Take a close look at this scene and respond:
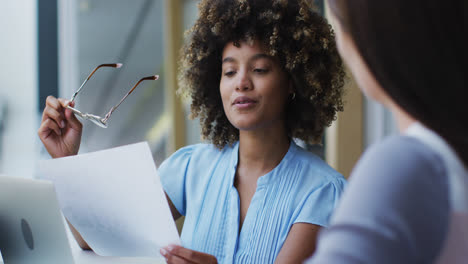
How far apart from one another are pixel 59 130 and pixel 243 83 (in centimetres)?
47

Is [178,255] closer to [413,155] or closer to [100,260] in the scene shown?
[100,260]

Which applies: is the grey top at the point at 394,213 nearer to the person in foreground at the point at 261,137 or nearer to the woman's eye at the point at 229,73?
the person in foreground at the point at 261,137

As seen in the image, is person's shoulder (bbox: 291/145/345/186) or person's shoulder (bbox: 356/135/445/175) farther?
person's shoulder (bbox: 291/145/345/186)

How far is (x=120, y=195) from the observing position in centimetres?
85

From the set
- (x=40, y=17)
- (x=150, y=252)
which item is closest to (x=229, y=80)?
(x=150, y=252)

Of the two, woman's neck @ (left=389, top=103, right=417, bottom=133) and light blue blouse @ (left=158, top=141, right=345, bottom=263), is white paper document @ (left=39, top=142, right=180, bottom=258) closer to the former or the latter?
light blue blouse @ (left=158, top=141, right=345, bottom=263)

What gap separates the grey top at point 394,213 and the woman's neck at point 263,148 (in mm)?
812

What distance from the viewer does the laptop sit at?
0.83 metres

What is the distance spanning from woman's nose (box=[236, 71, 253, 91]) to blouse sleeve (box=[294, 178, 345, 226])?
0.98 ft

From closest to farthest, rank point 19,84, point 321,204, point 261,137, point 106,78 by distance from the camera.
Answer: point 321,204
point 261,137
point 19,84
point 106,78

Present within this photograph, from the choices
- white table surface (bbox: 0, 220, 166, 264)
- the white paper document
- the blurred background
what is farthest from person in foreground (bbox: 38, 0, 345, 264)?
the blurred background

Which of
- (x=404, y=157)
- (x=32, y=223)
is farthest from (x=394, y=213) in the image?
(x=32, y=223)

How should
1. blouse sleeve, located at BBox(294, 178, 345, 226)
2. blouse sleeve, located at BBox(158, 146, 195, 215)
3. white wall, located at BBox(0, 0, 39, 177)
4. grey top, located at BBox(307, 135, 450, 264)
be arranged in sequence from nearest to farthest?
grey top, located at BBox(307, 135, 450, 264) → blouse sleeve, located at BBox(294, 178, 345, 226) → blouse sleeve, located at BBox(158, 146, 195, 215) → white wall, located at BBox(0, 0, 39, 177)

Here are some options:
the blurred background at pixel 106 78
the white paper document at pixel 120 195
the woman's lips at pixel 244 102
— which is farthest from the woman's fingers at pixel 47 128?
the blurred background at pixel 106 78
